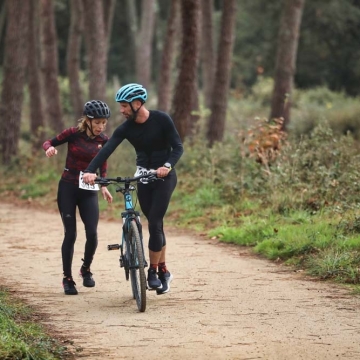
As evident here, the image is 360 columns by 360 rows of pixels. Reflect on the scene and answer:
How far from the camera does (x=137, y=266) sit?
30.2ft

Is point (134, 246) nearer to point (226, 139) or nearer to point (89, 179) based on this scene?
point (89, 179)

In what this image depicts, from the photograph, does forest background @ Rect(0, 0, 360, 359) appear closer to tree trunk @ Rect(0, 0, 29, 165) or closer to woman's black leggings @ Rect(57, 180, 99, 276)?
tree trunk @ Rect(0, 0, 29, 165)

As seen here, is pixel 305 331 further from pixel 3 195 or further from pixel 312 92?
pixel 312 92

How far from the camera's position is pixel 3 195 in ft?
72.2

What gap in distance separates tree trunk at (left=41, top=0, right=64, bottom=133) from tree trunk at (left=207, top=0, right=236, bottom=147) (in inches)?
224

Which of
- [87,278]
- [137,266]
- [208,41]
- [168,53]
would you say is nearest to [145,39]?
[208,41]

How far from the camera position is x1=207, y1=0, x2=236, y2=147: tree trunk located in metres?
24.9

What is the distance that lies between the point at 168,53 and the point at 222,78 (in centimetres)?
352

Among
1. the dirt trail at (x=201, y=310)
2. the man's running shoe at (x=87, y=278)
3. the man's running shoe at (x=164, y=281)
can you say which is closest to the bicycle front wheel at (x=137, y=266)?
the dirt trail at (x=201, y=310)

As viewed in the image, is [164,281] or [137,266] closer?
[137,266]

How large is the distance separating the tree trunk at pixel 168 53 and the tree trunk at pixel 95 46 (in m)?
2.85

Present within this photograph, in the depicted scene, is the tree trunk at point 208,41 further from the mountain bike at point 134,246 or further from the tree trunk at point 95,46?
the mountain bike at point 134,246

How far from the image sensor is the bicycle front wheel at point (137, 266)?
9.03 metres

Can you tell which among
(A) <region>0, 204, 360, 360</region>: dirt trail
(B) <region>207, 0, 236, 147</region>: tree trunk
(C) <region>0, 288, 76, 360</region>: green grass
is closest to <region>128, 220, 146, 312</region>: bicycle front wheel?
(A) <region>0, 204, 360, 360</region>: dirt trail
